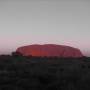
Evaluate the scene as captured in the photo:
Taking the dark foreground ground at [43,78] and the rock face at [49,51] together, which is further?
the rock face at [49,51]

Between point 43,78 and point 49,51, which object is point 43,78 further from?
point 49,51

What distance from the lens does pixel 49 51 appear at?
6.93ft

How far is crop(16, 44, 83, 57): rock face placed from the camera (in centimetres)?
207

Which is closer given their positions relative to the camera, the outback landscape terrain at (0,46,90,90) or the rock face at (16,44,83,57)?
the outback landscape terrain at (0,46,90,90)

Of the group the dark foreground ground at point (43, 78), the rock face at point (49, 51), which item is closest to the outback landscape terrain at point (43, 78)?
the dark foreground ground at point (43, 78)

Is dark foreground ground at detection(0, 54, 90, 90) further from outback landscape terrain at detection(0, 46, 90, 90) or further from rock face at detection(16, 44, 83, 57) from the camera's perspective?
rock face at detection(16, 44, 83, 57)

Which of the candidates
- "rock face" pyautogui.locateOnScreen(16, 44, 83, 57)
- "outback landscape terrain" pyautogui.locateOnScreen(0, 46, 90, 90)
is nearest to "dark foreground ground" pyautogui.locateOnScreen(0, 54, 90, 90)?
"outback landscape terrain" pyautogui.locateOnScreen(0, 46, 90, 90)

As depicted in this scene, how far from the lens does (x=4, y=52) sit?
233cm

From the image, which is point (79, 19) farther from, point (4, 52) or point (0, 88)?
point (0, 88)

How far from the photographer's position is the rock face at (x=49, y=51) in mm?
2072

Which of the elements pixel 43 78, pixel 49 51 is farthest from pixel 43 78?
pixel 49 51

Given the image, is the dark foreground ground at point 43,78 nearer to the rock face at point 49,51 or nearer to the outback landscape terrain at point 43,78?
the outback landscape terrain at point 43,78

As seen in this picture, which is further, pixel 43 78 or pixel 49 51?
pixel 49 51

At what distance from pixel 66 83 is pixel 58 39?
4.71 feet
